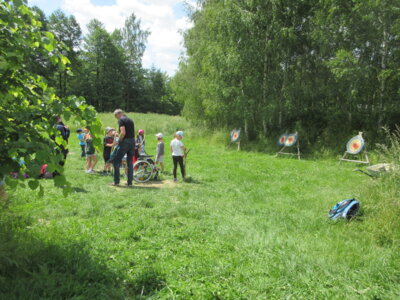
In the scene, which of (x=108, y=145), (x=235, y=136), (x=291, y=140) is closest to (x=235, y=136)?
(x=235, y=136)

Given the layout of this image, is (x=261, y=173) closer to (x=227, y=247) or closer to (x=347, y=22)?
(x=227, y=247)

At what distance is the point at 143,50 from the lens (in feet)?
156

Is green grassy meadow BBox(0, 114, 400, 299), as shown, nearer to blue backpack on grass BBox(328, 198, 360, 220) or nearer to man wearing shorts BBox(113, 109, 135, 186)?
blue backpack on grass BBox(328, 198, 360, 220)

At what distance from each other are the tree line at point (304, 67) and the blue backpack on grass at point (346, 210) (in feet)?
25.6

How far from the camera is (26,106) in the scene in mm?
2678

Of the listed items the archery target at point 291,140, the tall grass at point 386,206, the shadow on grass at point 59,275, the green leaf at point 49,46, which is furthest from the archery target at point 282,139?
the green leaf at point 49,46

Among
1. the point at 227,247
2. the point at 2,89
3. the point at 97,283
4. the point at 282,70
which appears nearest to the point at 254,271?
the point at 227,247

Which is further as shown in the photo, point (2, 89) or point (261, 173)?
point (261, 173)

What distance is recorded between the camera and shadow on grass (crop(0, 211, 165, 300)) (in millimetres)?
2475

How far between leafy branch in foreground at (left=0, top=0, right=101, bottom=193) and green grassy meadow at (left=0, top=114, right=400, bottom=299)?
0.37 metres

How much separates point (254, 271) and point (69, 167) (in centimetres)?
738

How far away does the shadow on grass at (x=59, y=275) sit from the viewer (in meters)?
2.48

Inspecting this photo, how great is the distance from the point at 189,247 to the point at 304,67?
1341 cm

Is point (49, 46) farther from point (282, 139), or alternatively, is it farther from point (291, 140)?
point (282, 139)
